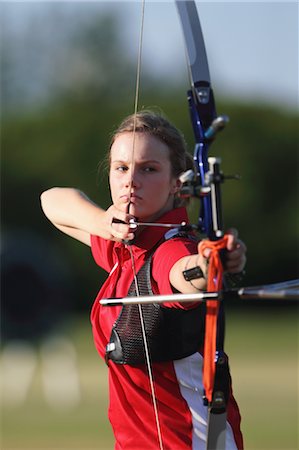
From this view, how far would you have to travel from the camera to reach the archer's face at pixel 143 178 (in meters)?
3.52

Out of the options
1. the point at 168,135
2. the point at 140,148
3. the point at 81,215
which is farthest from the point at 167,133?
the point at 81,215

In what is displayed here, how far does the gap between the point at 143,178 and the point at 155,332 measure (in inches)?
18.5

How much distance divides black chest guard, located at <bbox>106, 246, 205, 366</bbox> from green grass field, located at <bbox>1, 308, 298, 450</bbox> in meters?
5.01

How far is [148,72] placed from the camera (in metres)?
36.8

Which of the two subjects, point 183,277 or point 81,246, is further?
point 81,246

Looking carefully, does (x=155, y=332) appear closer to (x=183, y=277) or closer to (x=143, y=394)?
(x=143, y=394)

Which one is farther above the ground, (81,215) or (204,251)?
(81,215)

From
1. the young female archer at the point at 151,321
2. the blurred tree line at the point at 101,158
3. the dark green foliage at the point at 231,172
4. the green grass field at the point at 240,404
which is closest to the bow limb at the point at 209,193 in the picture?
the young female archer at the point at 151,321

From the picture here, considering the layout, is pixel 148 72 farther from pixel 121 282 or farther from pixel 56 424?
pixel 121 282

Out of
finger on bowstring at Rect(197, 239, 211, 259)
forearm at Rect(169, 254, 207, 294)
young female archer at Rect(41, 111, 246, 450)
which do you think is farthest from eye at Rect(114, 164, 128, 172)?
finger on bowstring at Rect(197, 239, 211, 259)

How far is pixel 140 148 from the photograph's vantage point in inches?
142

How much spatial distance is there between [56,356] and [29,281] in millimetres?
2584

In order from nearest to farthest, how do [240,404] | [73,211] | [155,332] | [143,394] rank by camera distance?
[155,332] < [143,394] < [73,211] < [240,404]

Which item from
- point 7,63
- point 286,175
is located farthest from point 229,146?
point 7,63
